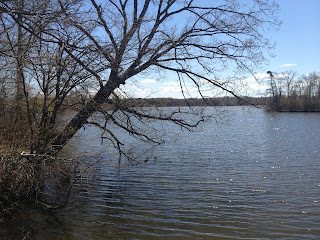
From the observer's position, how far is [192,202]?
312 inches

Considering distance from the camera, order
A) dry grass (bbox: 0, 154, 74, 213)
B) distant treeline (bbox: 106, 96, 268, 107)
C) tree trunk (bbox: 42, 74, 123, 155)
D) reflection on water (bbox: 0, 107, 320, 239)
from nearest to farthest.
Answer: reflection on water (bbox: 0, 107, 320, 239)
dry grass (bbox: 0, 154, 74, 213)
tree trunk (bbox: 42, 74, 123, 155)
distant treeline (bbox: 106, 96, 268, 107)

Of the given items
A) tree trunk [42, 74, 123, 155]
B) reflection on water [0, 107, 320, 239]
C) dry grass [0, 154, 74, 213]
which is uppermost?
tree trunk [42, 74, 123, 155]

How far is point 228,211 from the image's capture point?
727 centimetres

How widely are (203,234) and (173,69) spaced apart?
5.71 metres

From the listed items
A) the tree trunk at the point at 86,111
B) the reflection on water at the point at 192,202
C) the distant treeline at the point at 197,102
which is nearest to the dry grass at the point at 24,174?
the reflection on water at the point at 192,202

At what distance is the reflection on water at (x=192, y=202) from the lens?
628 cm

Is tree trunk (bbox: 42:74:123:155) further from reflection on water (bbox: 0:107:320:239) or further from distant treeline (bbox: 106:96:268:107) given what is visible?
distant treeline (bbox: 106:96:268:107)

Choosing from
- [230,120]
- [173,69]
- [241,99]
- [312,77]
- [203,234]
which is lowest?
[203,234]

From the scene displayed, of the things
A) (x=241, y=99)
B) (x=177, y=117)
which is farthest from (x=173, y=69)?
(x=241, y=99)

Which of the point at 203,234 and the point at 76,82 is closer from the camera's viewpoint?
the point at 203,234

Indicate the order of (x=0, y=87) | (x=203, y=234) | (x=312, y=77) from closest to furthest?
(x=203, y=234) → (x=0, y=87) → (x=312, y=77)

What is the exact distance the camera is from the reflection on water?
6277 millimetres

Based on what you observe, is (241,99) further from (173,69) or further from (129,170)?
(129,170)

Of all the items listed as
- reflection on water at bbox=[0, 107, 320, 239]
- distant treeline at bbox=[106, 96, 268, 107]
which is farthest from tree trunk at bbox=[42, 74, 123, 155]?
distant treeline at bbox=[106, 96, 268, 107]
